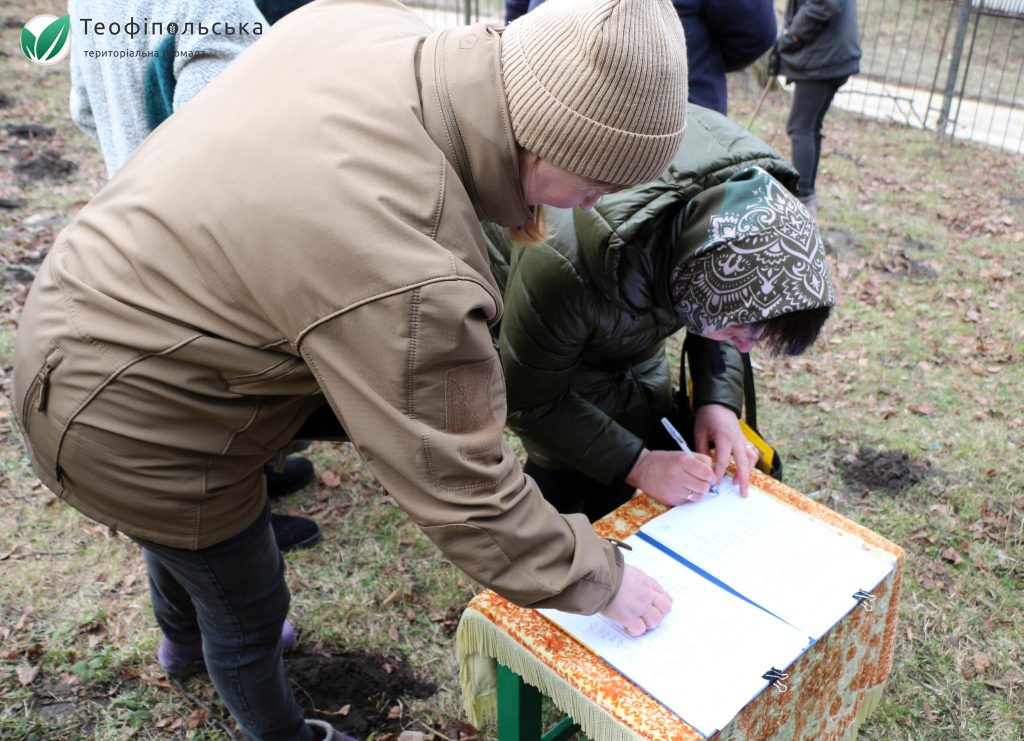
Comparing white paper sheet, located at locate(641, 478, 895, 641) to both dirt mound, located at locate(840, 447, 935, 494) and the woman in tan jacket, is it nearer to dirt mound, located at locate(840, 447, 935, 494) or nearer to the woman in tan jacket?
the woman in tan jacket

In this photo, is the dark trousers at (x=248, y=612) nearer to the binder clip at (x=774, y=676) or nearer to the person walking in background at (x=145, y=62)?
the person walking in background at (x=145, y=62)

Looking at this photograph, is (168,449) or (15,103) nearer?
(168,449)

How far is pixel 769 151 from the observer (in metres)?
1.80

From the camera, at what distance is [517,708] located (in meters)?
1.70

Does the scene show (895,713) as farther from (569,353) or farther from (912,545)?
(569,353)

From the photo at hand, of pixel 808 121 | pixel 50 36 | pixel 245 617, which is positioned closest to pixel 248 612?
pixel 245 617

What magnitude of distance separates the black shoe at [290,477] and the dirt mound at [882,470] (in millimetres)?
2151

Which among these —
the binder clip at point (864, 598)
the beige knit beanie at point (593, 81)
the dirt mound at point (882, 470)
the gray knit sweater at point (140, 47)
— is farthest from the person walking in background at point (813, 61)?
the beige knit beanie at point (593, 81)

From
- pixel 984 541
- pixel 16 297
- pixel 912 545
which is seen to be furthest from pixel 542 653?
pixel 16 297

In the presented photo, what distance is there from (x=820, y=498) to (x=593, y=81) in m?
2.52

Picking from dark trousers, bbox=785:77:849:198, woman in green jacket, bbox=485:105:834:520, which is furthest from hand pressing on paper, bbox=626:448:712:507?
dark trousers, bbox=785:77:849:198

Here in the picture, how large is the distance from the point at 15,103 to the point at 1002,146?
8.70 m

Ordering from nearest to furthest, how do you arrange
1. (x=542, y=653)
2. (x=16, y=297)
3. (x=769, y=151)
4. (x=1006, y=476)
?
(x=542, y=653) < (x=769, y=151) < (x=1006, y=476) < (x=16, y=297)

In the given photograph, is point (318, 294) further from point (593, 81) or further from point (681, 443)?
point (681, 443)
